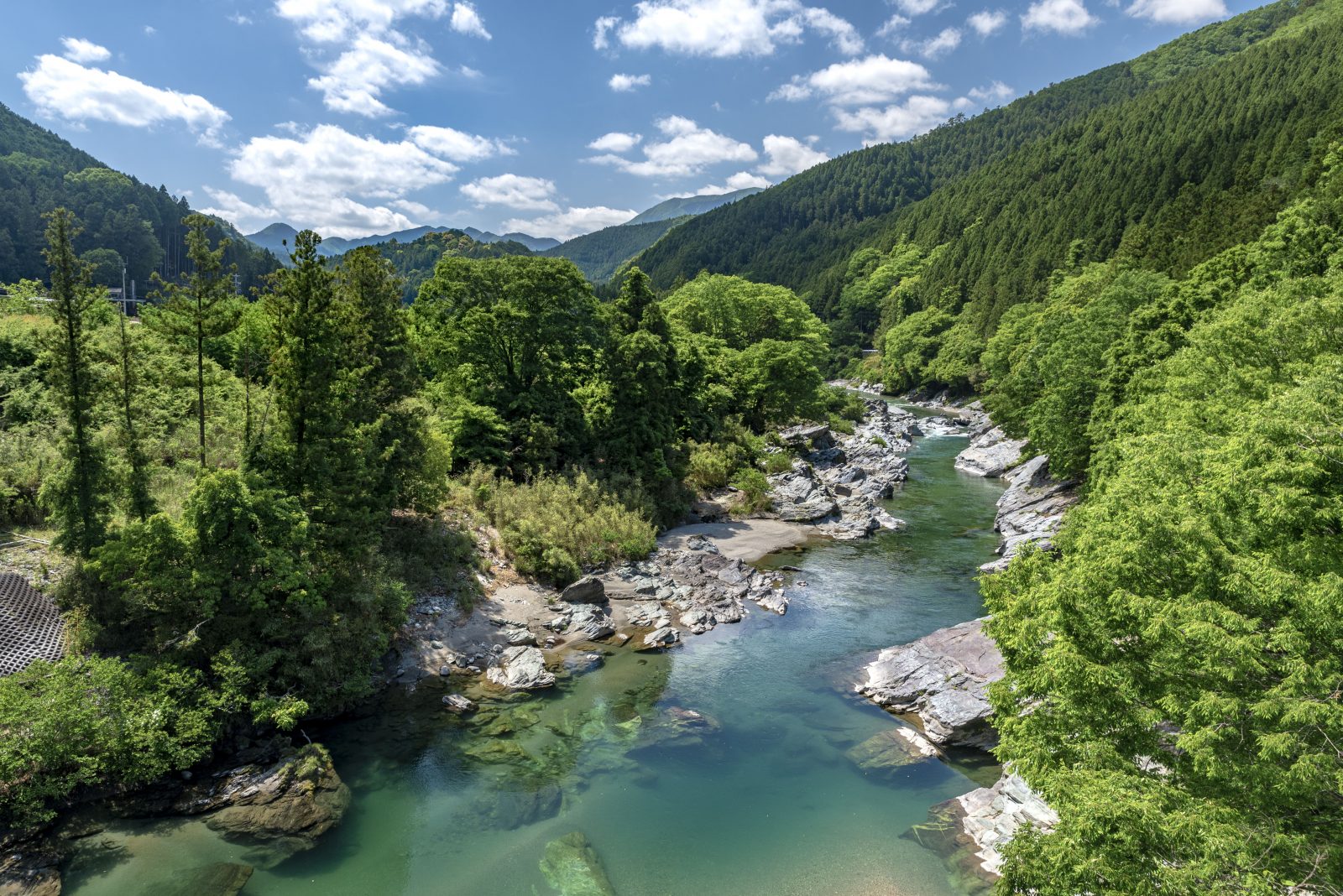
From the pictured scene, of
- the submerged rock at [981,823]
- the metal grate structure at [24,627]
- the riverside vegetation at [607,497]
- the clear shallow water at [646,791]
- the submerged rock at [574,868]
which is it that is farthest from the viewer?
the metal grate structure at [24,627]

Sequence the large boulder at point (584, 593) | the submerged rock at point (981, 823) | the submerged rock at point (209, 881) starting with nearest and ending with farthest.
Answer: the submerged rock at point (209, 881), the submerged rock at point (981, 823), the large boulder at point (584, 593)

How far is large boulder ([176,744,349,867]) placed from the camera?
15.0 meters

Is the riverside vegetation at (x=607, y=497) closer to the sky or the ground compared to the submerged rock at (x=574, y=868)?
closer to the sky

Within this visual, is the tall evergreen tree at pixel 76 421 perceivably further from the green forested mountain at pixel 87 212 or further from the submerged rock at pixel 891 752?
the green forested mountain at pixel 87 212

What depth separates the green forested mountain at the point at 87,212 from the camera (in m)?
118

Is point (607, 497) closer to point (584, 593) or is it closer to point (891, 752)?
point (584, 593)

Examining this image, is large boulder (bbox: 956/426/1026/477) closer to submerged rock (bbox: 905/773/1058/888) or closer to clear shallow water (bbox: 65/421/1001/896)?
clear shallow water (bbox: 65/421/1001/896)

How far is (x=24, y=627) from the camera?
16797mm

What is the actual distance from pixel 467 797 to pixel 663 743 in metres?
5.49

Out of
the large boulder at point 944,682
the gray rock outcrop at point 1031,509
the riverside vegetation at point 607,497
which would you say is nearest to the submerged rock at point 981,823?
the large boulder at point 944,682

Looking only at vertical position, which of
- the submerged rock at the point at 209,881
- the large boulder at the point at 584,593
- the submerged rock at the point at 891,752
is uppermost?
the large boulder at the point at 584,593

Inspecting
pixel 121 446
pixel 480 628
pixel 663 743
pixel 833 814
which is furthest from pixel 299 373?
pixel 833 814

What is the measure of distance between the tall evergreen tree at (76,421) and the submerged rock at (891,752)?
21189mm

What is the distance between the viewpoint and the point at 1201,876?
8.01 metres
